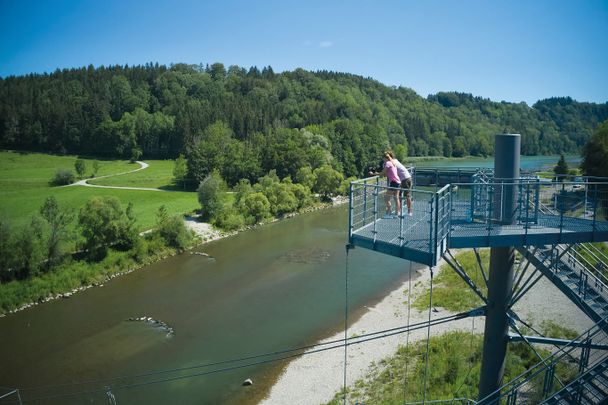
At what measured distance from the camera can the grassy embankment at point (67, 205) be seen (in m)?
27.5

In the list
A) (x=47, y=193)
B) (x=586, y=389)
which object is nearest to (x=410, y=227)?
(x=586, y=389)

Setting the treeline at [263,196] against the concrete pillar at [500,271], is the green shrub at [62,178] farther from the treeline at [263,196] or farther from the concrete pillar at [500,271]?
the concrete pillar at [500,271]

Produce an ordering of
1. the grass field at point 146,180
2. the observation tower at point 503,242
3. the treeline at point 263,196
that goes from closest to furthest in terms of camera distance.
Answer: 1. the observation tower at point 503,242
2. the treeline at point 263,196
3. the grass field at point 146,180

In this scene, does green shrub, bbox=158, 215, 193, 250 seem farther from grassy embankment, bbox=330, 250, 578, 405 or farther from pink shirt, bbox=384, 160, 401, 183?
pink shirt, bbox=384, 160, 401, 183

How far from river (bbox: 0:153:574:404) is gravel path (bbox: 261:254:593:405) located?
108 cm

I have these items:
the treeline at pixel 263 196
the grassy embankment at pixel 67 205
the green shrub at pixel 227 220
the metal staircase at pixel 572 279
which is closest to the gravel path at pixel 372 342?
the metal staircase at pixel 572 279

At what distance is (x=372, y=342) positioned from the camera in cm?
2041

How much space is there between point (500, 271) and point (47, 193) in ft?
177

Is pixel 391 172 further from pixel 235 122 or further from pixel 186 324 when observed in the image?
pixel 235 122

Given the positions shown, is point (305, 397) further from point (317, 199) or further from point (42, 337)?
point (317, 199)

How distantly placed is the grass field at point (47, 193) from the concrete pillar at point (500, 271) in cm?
3112

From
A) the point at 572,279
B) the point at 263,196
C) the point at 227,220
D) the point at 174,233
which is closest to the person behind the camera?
the point at 572,279

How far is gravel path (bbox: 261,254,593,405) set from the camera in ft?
56.5

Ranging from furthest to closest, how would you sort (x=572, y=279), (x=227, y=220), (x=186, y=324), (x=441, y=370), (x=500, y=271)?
(x=227, y=220) < (x=186, y=324) < (x=441, y=370) < (x=572, y=279) < (x=500, y=271)
